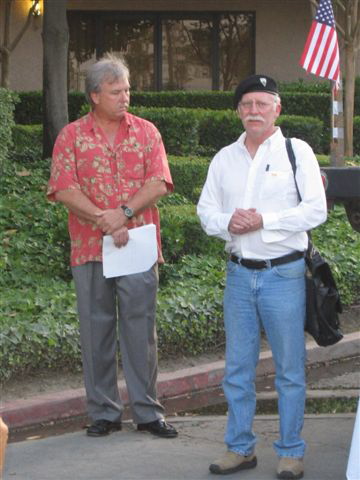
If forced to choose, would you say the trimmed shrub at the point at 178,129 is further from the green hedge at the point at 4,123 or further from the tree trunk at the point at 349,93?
the tree trunk at the point at 349,93

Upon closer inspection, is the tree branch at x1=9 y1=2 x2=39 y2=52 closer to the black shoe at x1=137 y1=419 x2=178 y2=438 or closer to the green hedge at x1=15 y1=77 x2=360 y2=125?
the green hedge at x1=15 y1=77 x2=360 y2=125

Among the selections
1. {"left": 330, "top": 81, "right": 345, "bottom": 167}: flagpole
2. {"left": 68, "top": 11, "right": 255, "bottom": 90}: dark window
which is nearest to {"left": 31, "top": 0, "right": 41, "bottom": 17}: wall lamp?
{"left": 68, "top": 11, "right": 255, "bottom": 90}: dark window

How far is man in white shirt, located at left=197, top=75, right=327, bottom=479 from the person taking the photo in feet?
17.7

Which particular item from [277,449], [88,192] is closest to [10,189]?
[88,192]

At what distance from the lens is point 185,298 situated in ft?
26.6

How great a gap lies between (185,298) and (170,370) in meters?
0.68

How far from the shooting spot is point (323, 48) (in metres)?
14.4

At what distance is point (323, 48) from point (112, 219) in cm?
886

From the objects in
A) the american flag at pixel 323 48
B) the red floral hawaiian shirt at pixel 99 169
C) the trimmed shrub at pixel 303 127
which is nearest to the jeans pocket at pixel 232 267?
the red floral hawaiian shirt at pixel 99 169

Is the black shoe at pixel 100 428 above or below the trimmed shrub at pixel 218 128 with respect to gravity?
below

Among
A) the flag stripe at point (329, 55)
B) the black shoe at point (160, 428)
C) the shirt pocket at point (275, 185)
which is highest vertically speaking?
the flag stripe at point (329, 55)

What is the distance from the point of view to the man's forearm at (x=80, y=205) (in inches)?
241

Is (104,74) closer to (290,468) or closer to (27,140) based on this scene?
(290,468)

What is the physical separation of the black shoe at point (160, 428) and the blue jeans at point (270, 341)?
0.72m
